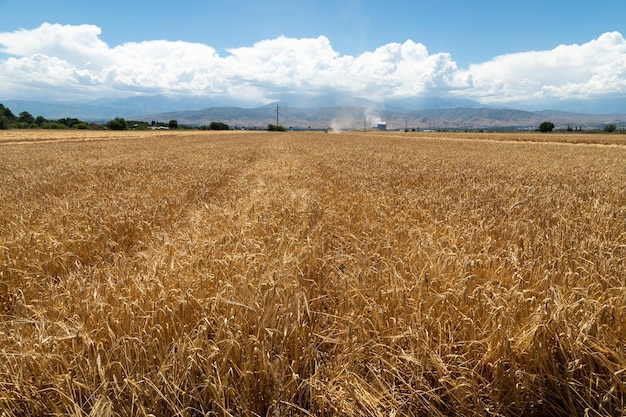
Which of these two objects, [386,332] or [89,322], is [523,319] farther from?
[89,322]

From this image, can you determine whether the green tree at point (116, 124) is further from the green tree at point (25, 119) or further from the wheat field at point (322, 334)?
the wheat field at point (322, 334)

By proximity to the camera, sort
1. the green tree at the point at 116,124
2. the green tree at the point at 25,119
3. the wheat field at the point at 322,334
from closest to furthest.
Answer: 1. the wheat field at the point at 322,334
2. the green tree at the point at 116,124
3. the green tree at the point at 25,119

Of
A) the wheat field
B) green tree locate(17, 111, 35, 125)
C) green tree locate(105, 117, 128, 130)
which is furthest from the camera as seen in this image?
green tree locate(17, 111, 35, 125)

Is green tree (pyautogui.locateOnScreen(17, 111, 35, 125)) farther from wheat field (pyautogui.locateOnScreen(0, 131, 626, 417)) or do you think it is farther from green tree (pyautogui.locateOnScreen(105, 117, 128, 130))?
wheat field (pyautogui.locateOnScreen(0, 131, 626, 417))

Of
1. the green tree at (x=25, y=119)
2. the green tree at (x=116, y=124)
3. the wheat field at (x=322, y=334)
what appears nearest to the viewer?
the wheat field at (x=322, y=334)

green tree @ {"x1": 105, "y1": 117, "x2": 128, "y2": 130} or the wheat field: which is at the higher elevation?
green tree @ {"x1": 105, "y1": 117, "x2": 128, "y2": 130}

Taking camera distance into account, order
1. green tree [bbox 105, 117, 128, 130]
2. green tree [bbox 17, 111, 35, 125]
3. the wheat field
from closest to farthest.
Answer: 1. the wheat field
2. green tree [bbox 105, 117, 128, 130]
3. green tree [bbox 17, 111, 35, 125]

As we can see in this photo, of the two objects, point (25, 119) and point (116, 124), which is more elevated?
point (25, 119)

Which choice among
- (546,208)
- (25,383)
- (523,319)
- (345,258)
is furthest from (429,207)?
(25,383)

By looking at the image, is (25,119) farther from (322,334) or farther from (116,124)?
(322,334)

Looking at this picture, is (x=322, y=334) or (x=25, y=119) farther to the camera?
(x=25, y=119)

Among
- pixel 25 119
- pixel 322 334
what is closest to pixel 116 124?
pixel 25 119

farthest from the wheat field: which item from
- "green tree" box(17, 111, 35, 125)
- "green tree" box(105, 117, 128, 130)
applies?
"green tree" box(17, 111, 35, 125)

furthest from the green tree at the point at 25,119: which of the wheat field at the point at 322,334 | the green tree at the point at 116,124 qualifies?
the wheat field at the point at 322,334
